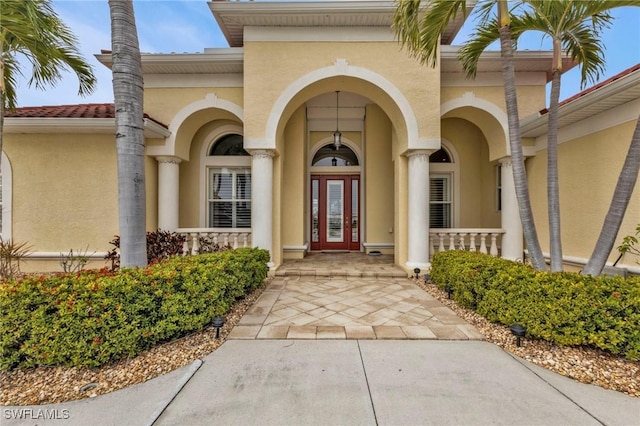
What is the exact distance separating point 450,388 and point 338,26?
7085 millimetres

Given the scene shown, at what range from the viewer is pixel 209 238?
22.4ft

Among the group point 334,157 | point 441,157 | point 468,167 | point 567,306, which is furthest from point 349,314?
point 468,167

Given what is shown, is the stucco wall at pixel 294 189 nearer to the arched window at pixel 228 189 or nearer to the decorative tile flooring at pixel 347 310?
the arched window at pixel 228 189

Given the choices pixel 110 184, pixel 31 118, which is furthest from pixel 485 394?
pixel 31 118

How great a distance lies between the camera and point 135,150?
346cm

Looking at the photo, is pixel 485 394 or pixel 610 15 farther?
pixel 610 15

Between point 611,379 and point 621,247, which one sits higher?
point 621,247

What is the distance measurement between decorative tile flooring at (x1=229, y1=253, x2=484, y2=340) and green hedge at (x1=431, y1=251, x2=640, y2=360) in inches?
21.9

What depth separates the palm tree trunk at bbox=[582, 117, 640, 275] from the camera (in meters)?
3.32

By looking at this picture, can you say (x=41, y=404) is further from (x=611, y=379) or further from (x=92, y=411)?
(x=611, y=379)

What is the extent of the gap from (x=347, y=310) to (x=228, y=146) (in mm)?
6371

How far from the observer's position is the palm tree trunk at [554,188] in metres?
3.80

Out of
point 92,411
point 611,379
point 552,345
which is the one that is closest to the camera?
point 92,411

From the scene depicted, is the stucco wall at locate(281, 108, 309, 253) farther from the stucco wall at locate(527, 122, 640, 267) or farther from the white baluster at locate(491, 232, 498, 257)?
the stucco wall at locate(527, 122, 640, 267)
